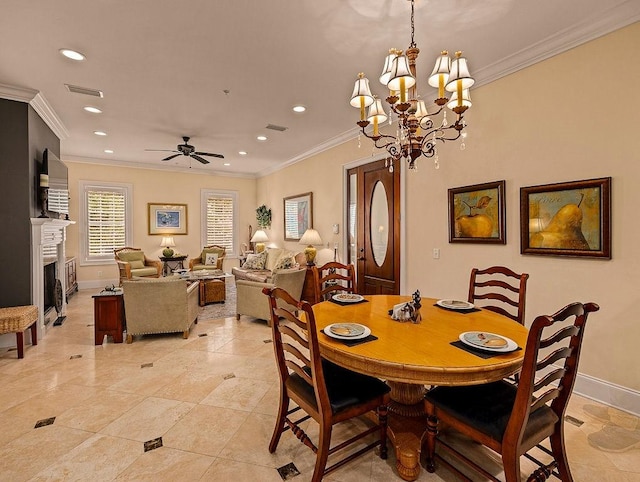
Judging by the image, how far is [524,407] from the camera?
4.42ft

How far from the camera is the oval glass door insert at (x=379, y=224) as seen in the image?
185 inches

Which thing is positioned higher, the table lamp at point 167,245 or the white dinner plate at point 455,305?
the table lamp at point 167,245

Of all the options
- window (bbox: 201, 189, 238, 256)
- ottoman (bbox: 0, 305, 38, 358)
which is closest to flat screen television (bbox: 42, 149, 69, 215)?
ottoman (bbox: 0, 305, 38, 358)

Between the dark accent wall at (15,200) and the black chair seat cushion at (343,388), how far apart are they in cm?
386

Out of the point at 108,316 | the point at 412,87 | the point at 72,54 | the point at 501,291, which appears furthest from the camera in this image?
the point at 108,316

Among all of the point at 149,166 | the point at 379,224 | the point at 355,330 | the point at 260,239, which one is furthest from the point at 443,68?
the point at 149,166

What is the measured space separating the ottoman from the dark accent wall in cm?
28

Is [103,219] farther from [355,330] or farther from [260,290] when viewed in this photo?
[355,330]

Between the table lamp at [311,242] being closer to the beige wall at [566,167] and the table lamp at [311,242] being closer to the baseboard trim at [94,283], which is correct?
the beige wall at [566,167]

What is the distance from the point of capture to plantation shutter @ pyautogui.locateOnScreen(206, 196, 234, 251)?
343 inches

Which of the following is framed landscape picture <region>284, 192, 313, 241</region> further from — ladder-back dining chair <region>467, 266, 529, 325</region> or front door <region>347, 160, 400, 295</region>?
ladder-back dining chair <region>467, 266, 529, 325</region>

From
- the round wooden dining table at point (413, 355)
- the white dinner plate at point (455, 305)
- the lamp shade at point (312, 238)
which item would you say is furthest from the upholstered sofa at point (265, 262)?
the white dinner plate at point (455, 305)

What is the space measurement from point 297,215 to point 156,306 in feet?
12.1

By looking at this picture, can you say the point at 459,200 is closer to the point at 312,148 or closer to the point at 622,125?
A: the point at 622,125
